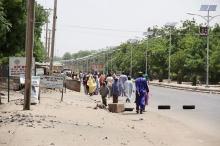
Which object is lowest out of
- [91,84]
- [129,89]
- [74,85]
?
[74,85]

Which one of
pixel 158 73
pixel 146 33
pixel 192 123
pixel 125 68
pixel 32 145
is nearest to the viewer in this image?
pixel 32 145

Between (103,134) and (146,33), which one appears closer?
(103,134)

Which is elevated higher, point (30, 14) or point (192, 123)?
point (30, 14)

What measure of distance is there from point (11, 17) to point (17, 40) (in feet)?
7.94

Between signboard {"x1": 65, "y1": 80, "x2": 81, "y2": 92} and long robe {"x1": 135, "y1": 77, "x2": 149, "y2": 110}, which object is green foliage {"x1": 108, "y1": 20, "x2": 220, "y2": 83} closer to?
signboard {"x1": 65, "y1": 80, "x2": 81, "y2": 92}

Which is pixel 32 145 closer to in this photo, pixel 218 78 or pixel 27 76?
pixel 27 76

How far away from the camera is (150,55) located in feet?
352

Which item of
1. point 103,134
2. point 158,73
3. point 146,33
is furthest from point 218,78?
point 103,134

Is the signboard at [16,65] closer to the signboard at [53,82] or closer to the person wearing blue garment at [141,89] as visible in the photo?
the signboard at [53,82]

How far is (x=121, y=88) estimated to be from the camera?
1297 inches

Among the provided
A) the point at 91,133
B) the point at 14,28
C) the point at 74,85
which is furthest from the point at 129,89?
the point at 91,133

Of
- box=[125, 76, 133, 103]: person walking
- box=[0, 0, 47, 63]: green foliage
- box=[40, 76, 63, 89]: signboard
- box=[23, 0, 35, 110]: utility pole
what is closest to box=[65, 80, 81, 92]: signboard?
box=[0, 0, 47, 63]: green foliage

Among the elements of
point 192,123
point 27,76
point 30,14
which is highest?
point 30,14

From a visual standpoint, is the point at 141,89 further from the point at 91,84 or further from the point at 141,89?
the point at 91,84
